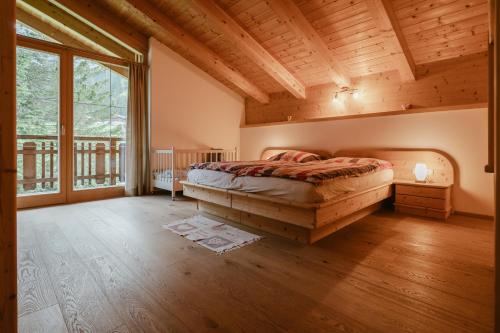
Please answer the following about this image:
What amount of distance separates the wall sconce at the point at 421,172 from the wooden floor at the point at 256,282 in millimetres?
906

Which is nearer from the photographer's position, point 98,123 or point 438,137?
point 438,137

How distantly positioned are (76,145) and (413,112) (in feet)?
16.9

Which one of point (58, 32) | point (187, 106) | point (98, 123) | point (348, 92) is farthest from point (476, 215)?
point (58, 32)

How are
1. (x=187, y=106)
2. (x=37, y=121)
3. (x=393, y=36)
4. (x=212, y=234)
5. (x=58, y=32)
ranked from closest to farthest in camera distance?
(x=212, y=234)
(x=393, y=36)
(x=37, y=121)
(x=58, y=32)
(x=187, y=106)

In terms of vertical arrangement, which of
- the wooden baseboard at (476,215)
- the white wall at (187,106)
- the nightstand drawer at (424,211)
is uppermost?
the white wall at (187,106)

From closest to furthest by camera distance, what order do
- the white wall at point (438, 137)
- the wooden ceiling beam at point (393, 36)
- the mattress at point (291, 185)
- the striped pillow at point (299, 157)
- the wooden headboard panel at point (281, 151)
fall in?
the mattress at point (291, 185) → the wooden ceiling beam at point (393, 36) → the white wall at point (438, 137) → the striped pillow at point (299, 157) → the wooden headboard panel at point (281, 151)

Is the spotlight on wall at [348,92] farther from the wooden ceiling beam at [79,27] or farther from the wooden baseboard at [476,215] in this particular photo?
the wooden ceiling beam at [79,27]

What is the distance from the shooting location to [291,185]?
2.33 m

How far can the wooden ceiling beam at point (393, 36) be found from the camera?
2.91m

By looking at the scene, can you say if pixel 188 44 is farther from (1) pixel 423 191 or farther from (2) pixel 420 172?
(1) pixel 423 191

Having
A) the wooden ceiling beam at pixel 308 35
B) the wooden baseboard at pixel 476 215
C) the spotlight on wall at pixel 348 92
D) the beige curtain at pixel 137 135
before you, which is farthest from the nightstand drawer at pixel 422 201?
the beige curtain at pixel 137 135

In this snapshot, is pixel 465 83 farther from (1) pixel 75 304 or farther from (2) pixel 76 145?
(2) pixel 76 145

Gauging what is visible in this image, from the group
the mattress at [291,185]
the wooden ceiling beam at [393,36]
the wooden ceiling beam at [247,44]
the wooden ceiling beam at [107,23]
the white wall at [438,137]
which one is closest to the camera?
the mattress at [291,185]

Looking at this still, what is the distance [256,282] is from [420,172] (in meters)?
2.92
